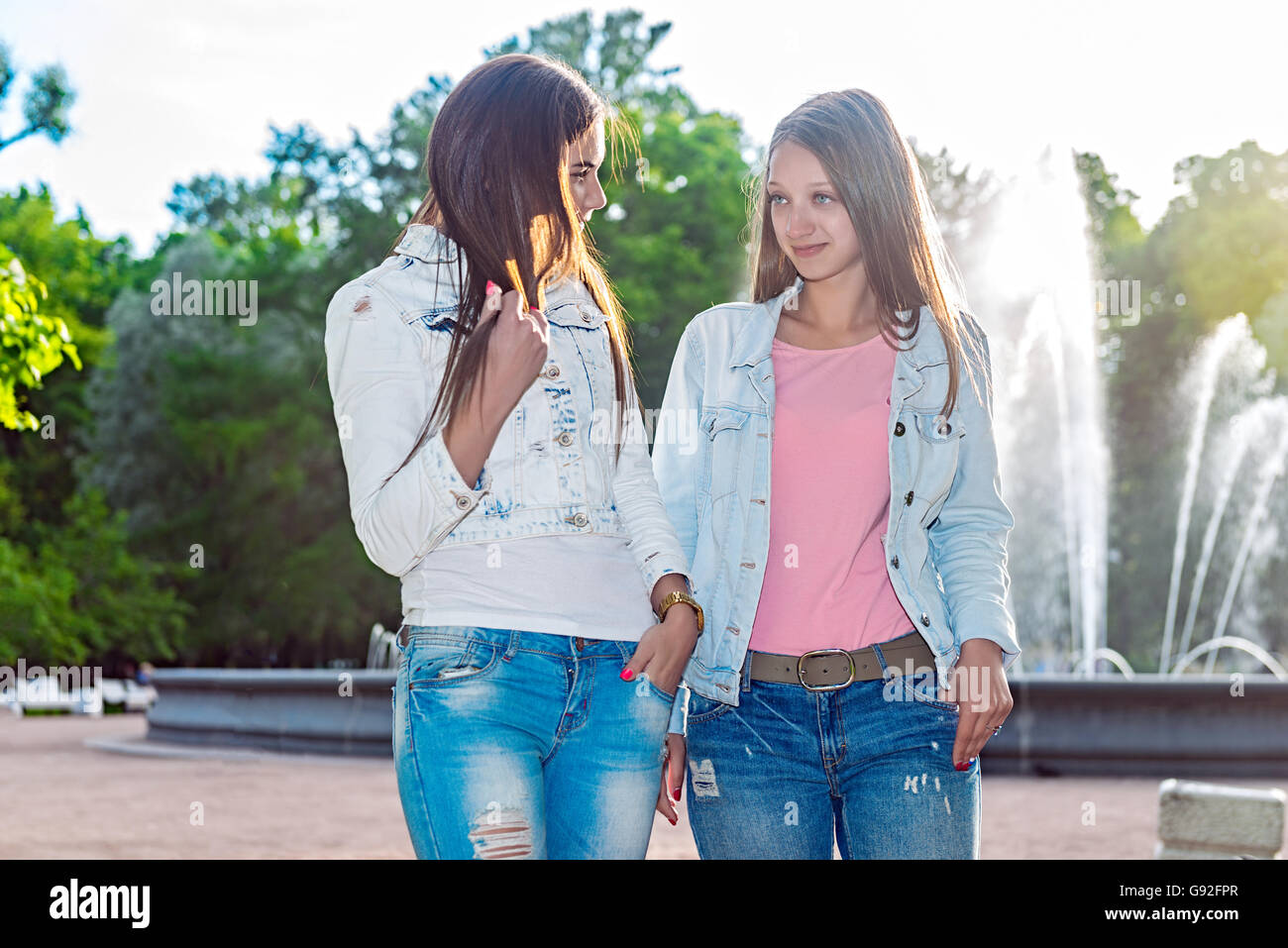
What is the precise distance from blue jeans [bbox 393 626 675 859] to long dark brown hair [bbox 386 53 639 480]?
568 mm

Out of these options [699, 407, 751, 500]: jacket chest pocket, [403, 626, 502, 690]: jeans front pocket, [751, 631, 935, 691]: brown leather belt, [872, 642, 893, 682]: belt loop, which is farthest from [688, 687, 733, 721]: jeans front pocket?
[403, 626, 502, 690]: jeans front pocket

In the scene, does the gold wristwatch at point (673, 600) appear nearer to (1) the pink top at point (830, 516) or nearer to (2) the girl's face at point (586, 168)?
(1) the pink top at point (830, 516)

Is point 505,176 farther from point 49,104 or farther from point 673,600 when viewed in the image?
point 49,104

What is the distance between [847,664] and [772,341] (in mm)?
738

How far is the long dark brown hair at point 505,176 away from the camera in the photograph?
269 centimetres

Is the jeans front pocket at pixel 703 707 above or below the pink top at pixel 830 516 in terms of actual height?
below

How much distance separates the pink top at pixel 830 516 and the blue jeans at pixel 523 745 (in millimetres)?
414

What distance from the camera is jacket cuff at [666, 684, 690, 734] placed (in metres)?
3.08

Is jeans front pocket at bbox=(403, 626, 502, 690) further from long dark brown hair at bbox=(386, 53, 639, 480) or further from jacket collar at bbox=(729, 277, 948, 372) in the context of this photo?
jacket collar at bbox=(729, 277, 948, 372)

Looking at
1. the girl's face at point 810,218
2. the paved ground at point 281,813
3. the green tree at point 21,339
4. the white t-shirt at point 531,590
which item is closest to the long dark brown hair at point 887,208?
the girl's face at point 810,218

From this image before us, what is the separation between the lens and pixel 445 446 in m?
2.50

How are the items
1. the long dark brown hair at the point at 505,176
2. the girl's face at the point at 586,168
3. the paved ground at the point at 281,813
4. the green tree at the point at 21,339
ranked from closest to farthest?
the long dark brown hair at the point at 505,176
the girl's face at the point at 586,168
the green tree at the point at 21,339
the paved ground at the point at 281,813
